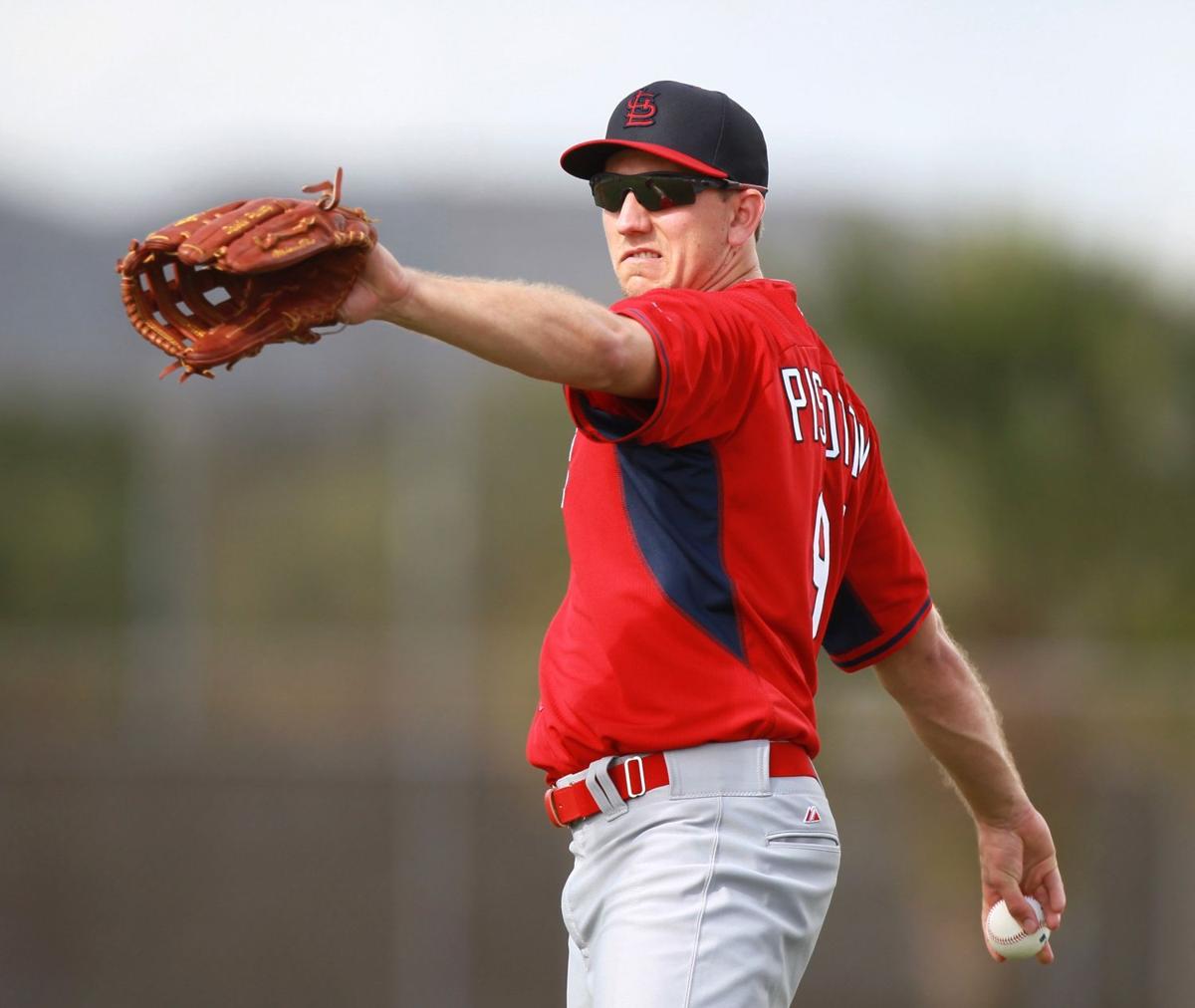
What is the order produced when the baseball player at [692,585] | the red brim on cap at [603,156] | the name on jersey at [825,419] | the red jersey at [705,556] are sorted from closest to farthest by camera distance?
the baseball player at [692,585] → the red jersey at [705,556] → the name on jersey at [825,419] → the red brim on cap at [603,156]

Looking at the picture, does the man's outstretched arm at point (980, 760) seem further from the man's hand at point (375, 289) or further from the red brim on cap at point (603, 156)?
the man's hand at point (375, 289)

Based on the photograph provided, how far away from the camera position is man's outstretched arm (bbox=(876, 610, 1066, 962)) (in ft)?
12.4

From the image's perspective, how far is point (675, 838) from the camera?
3025 mm

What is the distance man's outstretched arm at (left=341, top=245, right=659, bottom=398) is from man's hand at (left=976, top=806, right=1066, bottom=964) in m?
1.83

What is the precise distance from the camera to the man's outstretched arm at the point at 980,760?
12.4 feet

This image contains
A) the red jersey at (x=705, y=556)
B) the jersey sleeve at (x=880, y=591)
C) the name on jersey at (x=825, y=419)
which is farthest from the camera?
the jersey sleeve at (x=880, y=591)

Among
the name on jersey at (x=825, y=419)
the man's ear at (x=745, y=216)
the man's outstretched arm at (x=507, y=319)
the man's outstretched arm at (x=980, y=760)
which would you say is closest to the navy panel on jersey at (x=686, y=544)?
the name on jersey at (x=825, y=419)

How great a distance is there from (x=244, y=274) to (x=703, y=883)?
A: 4.65 ft

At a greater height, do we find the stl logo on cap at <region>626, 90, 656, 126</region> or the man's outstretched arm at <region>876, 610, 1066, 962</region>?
the stl logo on cap at <region>626, 90, 656, 126</region>

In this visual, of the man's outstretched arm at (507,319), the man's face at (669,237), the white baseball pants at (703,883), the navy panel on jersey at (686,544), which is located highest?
the man's face at (669,237)

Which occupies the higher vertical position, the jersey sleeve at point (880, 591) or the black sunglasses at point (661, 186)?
the black sunglasses at point (661, 186)

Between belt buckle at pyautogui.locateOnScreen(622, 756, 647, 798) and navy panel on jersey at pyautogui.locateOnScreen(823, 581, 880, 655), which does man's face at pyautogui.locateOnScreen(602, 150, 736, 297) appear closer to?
navy panel on jersey at pyautogui.locateOnScreen(823, 581, 880, 655)

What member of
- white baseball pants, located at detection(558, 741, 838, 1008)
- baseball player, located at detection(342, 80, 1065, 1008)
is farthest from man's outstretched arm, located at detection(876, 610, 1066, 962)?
white baseball pants, located at detection(558, 741, 838, 1008)

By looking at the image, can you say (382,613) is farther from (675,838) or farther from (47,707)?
(675,838)
